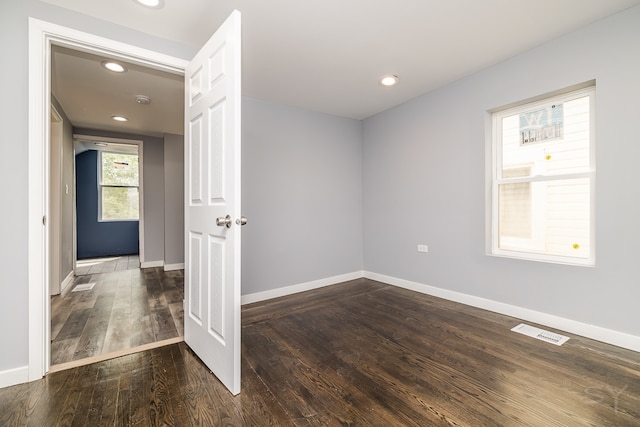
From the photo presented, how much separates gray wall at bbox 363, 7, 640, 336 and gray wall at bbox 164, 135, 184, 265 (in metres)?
3.36

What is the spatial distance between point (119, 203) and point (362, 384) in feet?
24.4

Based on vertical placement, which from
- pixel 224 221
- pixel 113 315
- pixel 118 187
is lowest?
pixel 113 315

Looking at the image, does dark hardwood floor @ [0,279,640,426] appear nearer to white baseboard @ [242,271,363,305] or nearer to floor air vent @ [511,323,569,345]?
floor air vent @ [511,323,569,345]

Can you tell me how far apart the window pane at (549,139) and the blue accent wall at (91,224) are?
7746 millimetres

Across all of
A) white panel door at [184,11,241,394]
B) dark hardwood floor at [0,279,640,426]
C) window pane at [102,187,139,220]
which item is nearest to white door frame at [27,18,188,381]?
dark hardwood floor at [0,279,640,426]

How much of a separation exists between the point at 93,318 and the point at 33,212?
4.97ft

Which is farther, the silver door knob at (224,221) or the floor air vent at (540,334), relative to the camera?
the floor air vent at (540,334)

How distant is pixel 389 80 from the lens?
10.0 feet

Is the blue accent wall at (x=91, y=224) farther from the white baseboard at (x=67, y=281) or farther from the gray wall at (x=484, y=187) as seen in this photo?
the gray wall at (x=484, y=187)

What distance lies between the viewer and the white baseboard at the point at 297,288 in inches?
131

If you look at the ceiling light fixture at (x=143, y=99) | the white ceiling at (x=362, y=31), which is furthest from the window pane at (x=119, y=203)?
the white ceiling at (x=362, y=31)

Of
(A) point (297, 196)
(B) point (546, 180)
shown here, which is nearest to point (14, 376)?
(A) point (297, 196)

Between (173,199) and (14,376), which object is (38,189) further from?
(173,199)

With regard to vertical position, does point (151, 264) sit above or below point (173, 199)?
below
